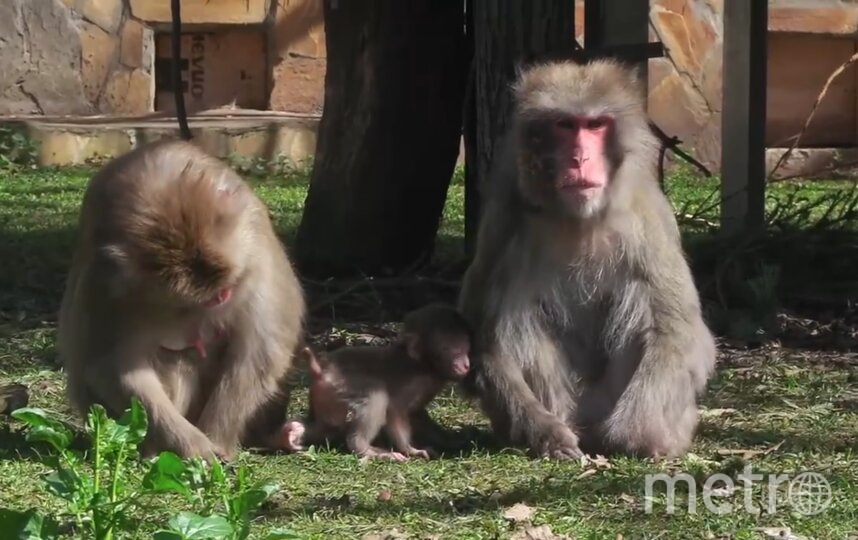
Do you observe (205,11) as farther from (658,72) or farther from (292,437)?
(292,437)

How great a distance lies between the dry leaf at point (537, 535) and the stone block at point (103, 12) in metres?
11.1

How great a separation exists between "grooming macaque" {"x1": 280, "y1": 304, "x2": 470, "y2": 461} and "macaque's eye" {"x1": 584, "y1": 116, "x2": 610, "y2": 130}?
0.86m

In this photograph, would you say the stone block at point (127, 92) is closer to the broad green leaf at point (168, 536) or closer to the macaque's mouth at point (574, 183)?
the macaque's mouth at point (574, 183)

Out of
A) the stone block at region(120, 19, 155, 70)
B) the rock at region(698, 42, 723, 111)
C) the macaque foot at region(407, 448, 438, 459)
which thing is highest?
the stone block at region(120, 19, 155, 70)

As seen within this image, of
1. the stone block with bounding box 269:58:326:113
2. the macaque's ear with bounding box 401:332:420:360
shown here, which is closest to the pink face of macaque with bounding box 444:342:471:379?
the macaque's ear with bounding box 401:332:420:360

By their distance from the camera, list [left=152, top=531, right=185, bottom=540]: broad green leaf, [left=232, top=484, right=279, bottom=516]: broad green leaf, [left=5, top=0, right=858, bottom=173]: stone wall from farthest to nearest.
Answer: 1. [left=5, top=0, right=858, bottom=173]: stone wall
2. [left=232, top=484, right=279, bottom=516]: broad green leaf
3. [left=152, top=531, right=185, bottom=540]: broad green leaf

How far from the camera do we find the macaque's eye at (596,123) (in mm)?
5480

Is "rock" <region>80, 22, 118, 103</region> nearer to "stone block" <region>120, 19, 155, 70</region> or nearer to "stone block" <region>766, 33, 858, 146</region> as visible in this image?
"stone block" <region>120, 19, 155, 70</region>

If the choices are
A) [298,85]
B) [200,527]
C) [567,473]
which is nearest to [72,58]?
[298,85]

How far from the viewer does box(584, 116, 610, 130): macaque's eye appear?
548 cm

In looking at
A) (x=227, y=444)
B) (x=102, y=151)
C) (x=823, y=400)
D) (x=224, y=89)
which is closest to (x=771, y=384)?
(x=823, y=400)

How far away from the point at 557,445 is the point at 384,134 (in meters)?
3.44

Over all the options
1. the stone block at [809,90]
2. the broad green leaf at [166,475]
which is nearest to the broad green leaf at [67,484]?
the broad green leaf at [166,475]

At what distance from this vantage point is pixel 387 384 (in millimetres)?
5645
